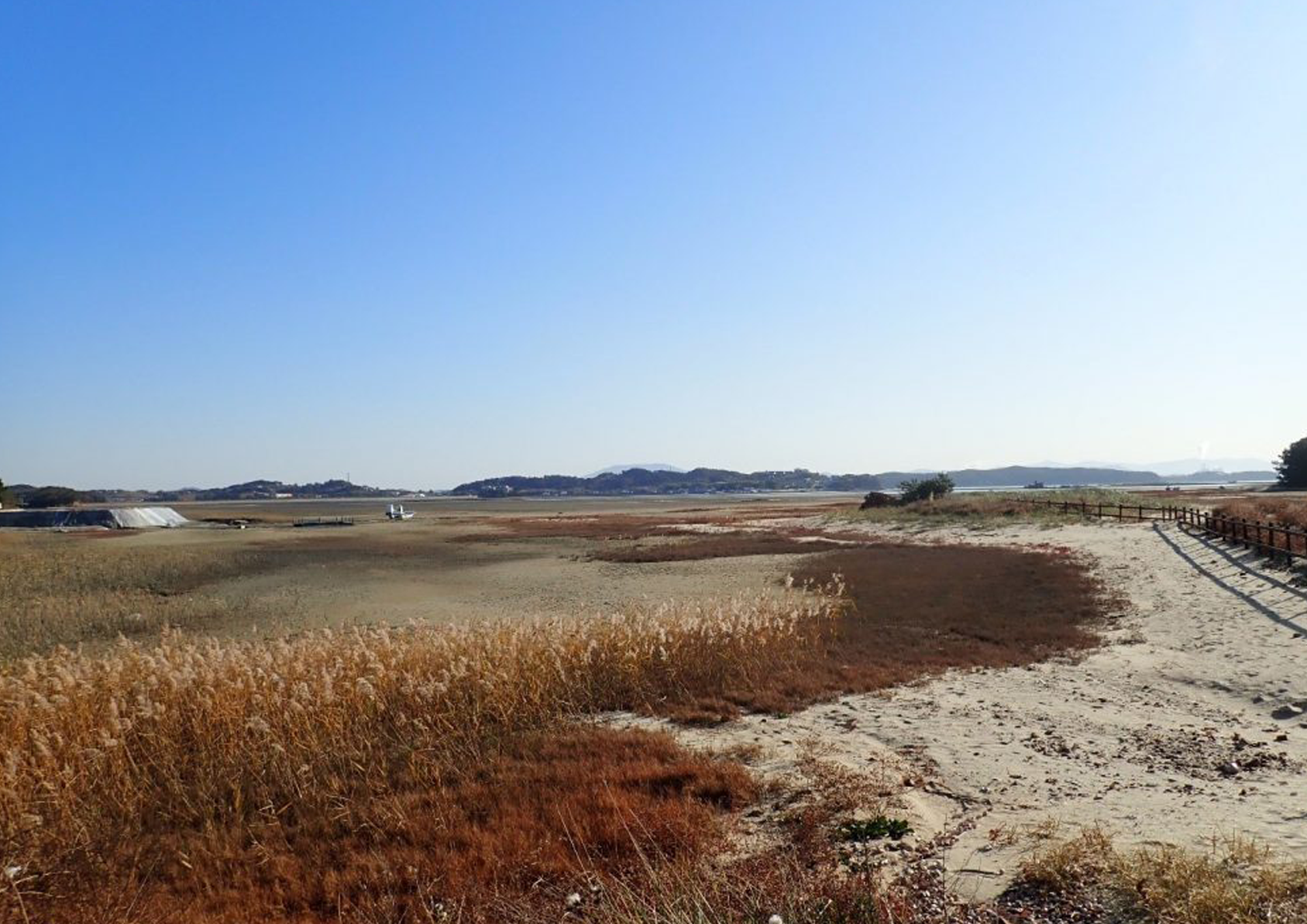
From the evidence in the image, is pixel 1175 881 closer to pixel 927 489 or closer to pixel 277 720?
pixel 277 720

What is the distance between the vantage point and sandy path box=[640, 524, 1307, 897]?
6.43m

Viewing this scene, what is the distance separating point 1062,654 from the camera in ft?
46.0

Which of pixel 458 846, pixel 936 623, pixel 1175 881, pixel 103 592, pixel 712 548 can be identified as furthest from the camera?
pixel 712 548

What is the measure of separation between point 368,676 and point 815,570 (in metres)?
22.0

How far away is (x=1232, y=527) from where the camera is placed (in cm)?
2716

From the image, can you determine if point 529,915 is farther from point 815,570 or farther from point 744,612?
point 815,570

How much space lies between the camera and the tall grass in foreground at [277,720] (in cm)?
720

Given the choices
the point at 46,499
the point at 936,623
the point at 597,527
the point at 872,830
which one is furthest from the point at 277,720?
the point at 46,499

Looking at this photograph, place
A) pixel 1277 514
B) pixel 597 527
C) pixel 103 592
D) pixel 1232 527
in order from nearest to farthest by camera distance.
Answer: pixel 1232 527, pixel 1277 514, pixel 103 592, pixel 597 527

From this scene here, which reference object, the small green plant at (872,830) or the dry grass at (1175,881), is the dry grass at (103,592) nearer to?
the small green plant at (872,830)

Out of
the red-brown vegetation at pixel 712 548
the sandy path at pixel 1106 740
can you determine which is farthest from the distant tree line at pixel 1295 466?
the sandy path at pixel 1106 740

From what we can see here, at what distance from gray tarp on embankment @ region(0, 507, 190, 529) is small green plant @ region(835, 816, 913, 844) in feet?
302

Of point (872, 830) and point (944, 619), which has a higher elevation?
point (872, 830)

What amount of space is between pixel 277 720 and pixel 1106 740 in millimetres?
9066
